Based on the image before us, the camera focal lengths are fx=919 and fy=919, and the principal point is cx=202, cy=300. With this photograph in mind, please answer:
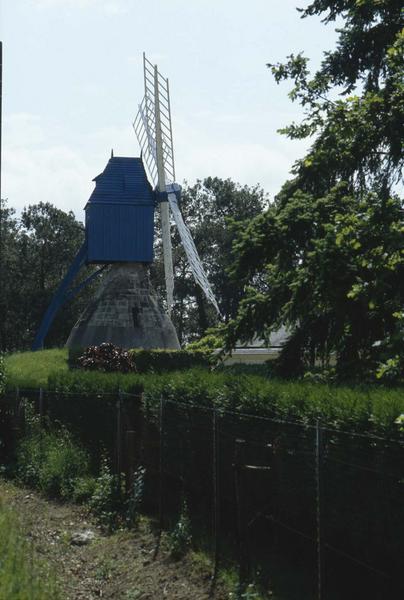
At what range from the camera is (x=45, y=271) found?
229 feet

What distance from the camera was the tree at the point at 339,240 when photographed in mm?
15141

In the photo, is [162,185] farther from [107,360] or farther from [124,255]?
[107,360]

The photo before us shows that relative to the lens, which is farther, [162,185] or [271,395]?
[162,185]

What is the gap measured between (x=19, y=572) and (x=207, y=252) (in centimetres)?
6448

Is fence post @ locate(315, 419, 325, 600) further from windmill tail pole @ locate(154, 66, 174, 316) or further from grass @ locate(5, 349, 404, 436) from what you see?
windmill tail pole @ locate(154, 66, 174, 316)

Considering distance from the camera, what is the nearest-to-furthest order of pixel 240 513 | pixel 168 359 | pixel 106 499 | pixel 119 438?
pixel 240 513 → pixel 106 499 → pixel 119 438 → pixel 168 359

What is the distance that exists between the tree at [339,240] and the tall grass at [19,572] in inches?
249

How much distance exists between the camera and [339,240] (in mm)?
15062

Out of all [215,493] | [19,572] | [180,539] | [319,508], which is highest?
[319,508]

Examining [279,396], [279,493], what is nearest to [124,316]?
[279,396]

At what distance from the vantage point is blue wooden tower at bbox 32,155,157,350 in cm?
4138

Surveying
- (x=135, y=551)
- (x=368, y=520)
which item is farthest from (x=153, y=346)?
(x=368, y=520)

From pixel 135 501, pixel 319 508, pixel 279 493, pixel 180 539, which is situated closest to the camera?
pixel 319 508

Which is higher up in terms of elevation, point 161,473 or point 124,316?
point 124,316
